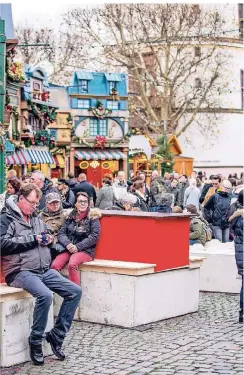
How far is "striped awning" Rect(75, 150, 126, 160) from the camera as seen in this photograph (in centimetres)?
3953

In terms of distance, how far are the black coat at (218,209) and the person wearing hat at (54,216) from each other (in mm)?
5976

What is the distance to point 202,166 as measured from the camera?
5025 centimetres

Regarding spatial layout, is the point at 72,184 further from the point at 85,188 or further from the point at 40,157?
the point at 40,157

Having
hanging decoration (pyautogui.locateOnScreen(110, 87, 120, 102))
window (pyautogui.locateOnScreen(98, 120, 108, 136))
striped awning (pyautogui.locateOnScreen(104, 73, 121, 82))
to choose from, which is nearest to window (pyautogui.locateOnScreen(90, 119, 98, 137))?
window (pyautogui.locateOnScreen(98, 120, 108, 136))

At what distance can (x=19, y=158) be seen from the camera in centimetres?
2956

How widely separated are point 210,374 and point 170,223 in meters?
2.97

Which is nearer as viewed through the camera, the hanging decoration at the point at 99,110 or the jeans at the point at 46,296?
the jeans at the point at 46,296

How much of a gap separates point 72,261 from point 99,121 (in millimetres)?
30745

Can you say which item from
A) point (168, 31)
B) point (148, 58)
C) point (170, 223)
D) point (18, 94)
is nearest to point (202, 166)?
point (148, 58)

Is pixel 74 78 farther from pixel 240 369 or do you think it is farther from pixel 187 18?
pixel 240 369

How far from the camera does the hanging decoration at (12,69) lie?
81.0 ft

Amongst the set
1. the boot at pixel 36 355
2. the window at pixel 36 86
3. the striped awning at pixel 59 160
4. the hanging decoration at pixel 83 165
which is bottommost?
the boot at pixel 36 355

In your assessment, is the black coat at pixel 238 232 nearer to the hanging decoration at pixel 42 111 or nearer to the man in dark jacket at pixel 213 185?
the man in dark jacket at pixel 213 185

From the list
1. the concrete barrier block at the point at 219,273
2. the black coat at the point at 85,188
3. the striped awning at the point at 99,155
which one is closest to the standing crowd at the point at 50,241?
the concrete barrier block at the point at 219,273
